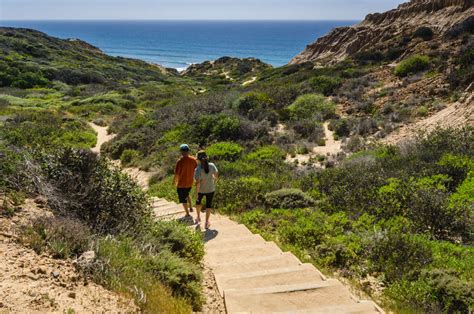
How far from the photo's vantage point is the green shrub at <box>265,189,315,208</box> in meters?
9.38

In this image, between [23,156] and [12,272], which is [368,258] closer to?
[12,272]

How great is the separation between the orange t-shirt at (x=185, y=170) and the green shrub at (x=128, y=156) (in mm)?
9400

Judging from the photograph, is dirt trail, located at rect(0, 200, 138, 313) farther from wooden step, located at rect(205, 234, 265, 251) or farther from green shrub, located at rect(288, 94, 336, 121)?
green shrub, located at rect(288, 94, 336, 121)

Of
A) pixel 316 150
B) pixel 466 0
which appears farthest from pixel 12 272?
pixel 466 0

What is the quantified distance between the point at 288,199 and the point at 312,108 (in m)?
12.4

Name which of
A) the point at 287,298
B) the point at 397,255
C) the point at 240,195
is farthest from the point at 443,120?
the point at 287,298

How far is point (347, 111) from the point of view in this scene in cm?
2053

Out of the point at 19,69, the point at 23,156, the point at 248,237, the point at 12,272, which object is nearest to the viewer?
the point at 12,272

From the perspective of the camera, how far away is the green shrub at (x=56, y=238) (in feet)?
13.8

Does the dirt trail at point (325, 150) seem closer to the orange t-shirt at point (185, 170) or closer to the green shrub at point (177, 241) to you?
the orange t-shirt at point (185, 170)

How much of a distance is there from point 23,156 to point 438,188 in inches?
322

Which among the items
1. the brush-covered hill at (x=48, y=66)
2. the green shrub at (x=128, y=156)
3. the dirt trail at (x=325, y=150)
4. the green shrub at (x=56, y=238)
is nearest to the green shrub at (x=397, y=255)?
the green shrub at (x=56, y=238)

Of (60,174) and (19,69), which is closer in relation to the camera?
(60,174)

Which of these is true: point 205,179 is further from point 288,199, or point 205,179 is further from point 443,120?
point 443,120
